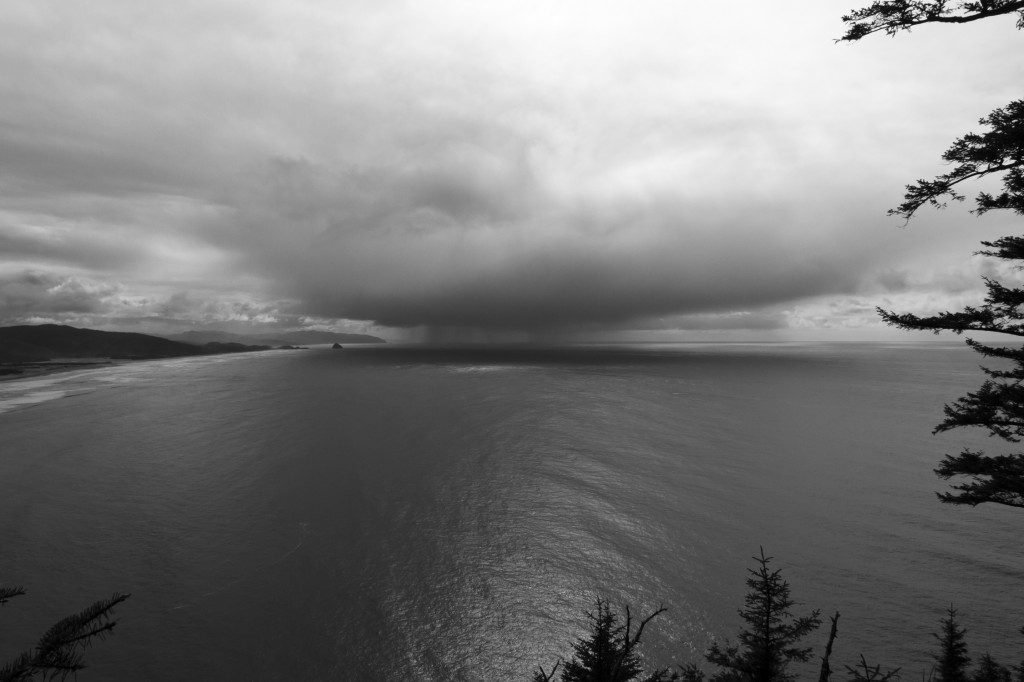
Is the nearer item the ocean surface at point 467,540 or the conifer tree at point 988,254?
the conifer tree at point 988,254

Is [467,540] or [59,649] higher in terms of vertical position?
[59,649]

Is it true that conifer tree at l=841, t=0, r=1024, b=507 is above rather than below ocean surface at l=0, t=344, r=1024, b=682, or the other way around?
above

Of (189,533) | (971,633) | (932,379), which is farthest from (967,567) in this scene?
(932,379)

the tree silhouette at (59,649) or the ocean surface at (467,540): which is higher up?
the tree silhouette at (59,649)

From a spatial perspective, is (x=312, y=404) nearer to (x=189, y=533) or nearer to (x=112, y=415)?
(x=112, y=415)

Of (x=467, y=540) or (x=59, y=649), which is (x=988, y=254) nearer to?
(x=59, y=649)

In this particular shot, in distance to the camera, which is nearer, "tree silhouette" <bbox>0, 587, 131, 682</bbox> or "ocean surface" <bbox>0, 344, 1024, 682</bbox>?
"tree silhouette" <bbox>0, 587, 131, 682</bbox>

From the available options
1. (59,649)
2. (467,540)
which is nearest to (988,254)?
(59,649)

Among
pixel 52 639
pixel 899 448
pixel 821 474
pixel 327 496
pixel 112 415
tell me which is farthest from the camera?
pixel 112 415
